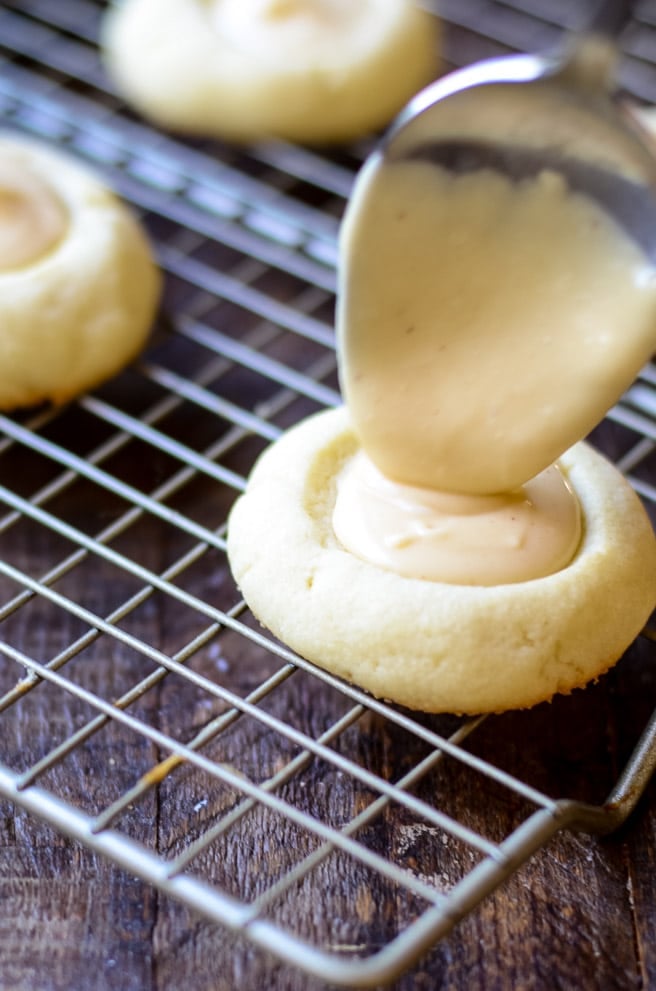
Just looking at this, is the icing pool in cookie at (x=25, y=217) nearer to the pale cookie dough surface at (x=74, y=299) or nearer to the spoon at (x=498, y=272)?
the pale cookie dough surface at (x=74, y=299)

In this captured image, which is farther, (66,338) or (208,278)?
(208,278)

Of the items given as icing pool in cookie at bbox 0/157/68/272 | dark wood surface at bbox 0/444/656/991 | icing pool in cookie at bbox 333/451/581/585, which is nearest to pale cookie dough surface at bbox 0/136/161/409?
icing pool in cookie at bbox 0/157/68/272

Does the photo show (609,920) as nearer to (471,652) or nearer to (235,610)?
(471,652)

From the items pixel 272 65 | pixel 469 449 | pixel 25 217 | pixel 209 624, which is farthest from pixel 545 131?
pixel 272 65

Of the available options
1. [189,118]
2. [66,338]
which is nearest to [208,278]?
[66,338]

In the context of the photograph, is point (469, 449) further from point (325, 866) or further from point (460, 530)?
point (325, 866)

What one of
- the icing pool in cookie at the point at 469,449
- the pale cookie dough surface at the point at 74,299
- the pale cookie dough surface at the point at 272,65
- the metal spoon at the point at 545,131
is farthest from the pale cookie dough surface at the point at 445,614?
the pale cookie dough surface at the point at 272,65

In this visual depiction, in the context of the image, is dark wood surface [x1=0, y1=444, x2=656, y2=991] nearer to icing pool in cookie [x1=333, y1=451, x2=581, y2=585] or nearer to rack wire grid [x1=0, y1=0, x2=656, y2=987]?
rack wire grid [x1=0, y1=0, x2=656, y2=987]
